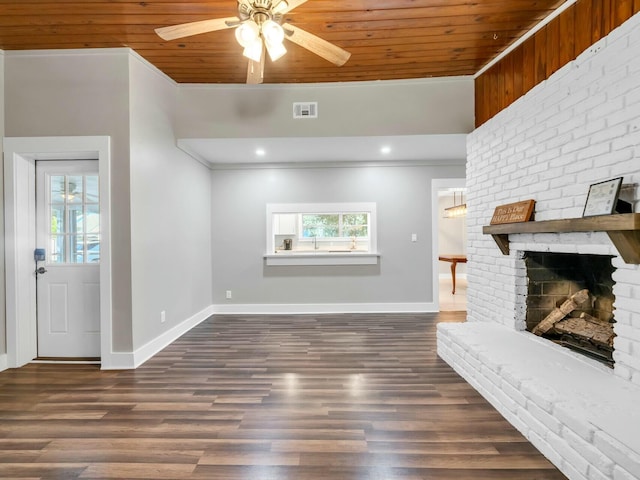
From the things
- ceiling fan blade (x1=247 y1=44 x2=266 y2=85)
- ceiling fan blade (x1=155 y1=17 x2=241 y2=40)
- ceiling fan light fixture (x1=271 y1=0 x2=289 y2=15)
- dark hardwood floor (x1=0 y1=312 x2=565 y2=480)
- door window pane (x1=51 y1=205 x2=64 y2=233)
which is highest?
ceiling fan light fixture (x1=271 y1=0 x2=289 y2=15)

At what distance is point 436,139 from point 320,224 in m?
2.12

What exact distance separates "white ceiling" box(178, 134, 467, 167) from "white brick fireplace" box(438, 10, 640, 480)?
0.93 meters

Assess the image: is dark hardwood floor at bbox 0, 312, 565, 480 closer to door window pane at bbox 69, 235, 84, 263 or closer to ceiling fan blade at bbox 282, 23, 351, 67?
door window pane at bbox 69, 235, 84, 263

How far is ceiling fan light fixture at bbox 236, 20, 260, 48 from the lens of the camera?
1997 mm

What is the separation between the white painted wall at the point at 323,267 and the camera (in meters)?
4.80

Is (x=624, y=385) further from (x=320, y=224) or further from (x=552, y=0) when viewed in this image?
(x=320, y=224)

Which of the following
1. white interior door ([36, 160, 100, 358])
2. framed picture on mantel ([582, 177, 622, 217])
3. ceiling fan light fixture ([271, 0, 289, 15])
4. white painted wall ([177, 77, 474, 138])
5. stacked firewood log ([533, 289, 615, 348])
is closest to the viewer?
framed picture on mantel ([582, 177, 622, 217])

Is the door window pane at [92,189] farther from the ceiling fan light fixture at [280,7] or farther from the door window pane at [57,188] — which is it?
the ceiling fan light fixture at [280,7]

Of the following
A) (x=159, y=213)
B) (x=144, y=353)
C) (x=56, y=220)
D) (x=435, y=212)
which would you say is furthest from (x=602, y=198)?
(x=56, y=220)

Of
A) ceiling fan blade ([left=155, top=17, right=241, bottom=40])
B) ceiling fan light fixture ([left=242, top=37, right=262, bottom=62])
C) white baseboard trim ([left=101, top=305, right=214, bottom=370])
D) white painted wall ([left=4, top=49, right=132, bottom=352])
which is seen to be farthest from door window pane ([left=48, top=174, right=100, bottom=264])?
ceiling fan light fixture ([left=242, top=37, right=262, bottom=62])

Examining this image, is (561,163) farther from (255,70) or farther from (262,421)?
(262,421)

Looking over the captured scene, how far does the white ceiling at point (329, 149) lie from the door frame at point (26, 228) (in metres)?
1.02

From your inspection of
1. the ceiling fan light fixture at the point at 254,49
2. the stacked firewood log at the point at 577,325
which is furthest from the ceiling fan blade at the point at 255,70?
the stacked firewood log at the point at 577,325

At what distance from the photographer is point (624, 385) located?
1.75 meters
